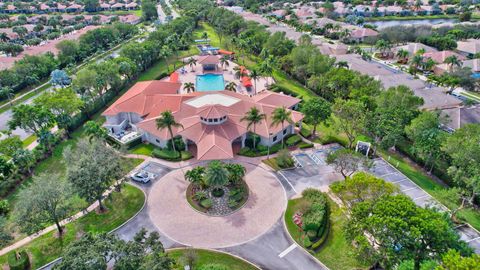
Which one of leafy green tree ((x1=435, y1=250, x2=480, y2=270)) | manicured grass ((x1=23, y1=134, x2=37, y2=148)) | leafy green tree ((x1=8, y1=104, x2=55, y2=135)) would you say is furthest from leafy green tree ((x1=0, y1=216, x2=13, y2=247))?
leafy green tree ((x1=435, y1=250, x2=480, y2=270))

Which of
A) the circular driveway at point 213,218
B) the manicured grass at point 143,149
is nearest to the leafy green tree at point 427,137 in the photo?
the circular driveway at point 213,218

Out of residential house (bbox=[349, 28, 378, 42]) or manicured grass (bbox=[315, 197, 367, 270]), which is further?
residential house (bbox=[349, 28, 378, 42])

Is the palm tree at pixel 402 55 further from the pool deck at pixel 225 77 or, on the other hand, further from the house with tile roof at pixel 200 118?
the house with tile roof at pixel 200 118

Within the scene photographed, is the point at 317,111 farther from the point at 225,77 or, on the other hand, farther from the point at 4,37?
the point at 4,37

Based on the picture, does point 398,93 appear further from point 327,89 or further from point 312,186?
point 312,186

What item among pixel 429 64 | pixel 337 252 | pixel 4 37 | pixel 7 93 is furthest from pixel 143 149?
pixel 4 37

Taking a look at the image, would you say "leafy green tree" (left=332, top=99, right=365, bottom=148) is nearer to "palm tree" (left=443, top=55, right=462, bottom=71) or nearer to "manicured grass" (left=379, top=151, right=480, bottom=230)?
"manicured grass" (left=379, top=151, right=480, bottom=230)
